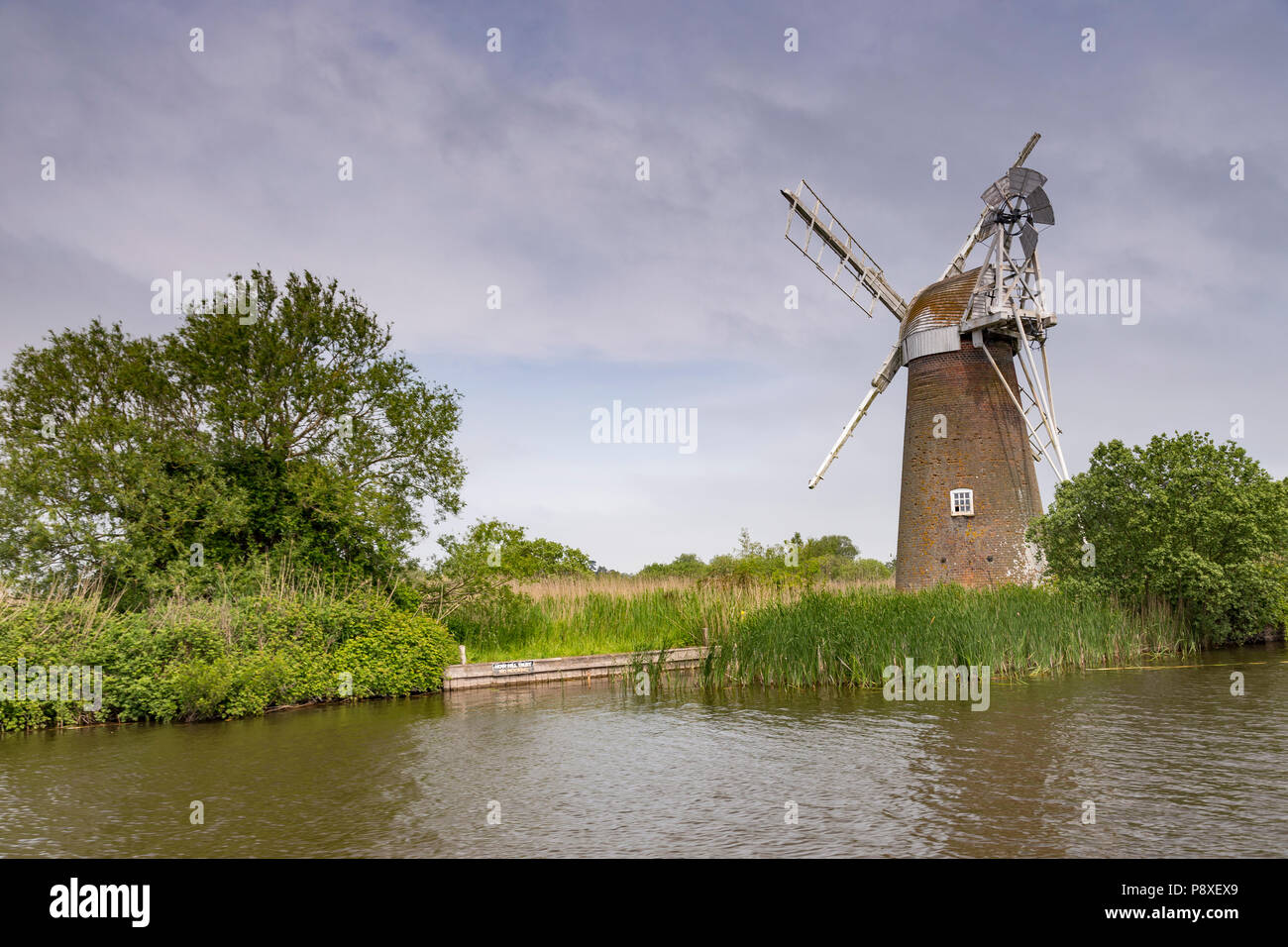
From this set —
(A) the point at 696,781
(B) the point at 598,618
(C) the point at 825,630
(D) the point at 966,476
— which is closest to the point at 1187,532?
(D) the point at 966,476

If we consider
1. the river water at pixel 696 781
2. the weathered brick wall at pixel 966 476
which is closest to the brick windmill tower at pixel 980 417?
the weathered brick wall at pixel 966 476

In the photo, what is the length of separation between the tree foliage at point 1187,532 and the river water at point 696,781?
5.54 metres

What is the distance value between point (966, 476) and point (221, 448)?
60.2 ft

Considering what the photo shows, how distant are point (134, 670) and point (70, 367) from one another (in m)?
7.91

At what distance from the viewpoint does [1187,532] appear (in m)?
19.3

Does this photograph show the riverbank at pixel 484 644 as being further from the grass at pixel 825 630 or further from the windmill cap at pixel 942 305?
the windmill cap at pixel 942 305

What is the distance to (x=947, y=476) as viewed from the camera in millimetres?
23125

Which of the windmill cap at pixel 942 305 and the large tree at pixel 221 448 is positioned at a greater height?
the windmill cap at pixel 942 305

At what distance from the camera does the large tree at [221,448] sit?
55.3ft

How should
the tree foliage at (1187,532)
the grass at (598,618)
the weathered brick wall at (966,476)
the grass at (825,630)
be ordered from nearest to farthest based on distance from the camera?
the grass at (825,630) < the tree foliage at (1187,532) < the grass at (598,618) < the weathered brick wall at (966,476)

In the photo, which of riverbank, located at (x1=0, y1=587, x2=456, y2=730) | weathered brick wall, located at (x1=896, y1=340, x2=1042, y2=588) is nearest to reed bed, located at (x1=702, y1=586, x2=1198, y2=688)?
weathered brick wall, located at (x1=896, y1=340, x2=1042, y2=588)

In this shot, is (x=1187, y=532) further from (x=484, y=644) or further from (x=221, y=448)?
(x=221, y=448)
